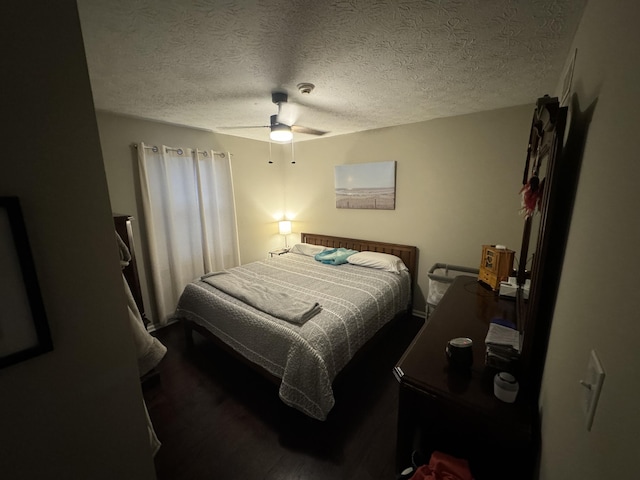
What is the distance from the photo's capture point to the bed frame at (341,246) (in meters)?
2.17

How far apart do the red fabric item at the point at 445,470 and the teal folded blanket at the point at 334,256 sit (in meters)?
2.48

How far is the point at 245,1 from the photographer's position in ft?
3.52

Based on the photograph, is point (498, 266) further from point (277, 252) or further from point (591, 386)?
point (277, 252)

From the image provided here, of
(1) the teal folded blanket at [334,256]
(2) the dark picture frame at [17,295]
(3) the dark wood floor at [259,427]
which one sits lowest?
(3) the dark wood floor at [259,427]

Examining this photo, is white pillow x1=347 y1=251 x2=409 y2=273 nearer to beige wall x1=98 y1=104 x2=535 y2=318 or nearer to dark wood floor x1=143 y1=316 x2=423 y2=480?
beige wall x1=98 y1=104 x2=535 y2=318

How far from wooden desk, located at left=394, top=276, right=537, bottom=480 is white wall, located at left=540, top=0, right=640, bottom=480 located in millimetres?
123

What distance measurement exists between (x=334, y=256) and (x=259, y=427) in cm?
211

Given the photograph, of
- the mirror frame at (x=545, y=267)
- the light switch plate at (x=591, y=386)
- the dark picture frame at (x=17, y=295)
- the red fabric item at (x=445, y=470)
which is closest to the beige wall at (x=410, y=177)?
the mirror frame at (x=545, y=267)

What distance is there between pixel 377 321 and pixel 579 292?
6.07ft

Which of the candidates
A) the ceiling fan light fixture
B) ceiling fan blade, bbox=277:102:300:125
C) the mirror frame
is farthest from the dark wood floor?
ceiling fan blade, bbox=277:102:300:125

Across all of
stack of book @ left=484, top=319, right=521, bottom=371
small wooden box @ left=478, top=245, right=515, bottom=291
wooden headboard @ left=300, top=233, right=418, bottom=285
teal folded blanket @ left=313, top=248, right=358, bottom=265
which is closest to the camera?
stack of book @ left=484, top=319, right=521, bottom=371

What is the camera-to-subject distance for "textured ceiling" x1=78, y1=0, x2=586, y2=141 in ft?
3.72

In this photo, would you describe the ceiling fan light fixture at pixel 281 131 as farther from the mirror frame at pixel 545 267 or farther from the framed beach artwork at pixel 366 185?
the mirror frame at pixel 545 267

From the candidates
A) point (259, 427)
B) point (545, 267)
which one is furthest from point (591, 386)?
point (259, 427)
